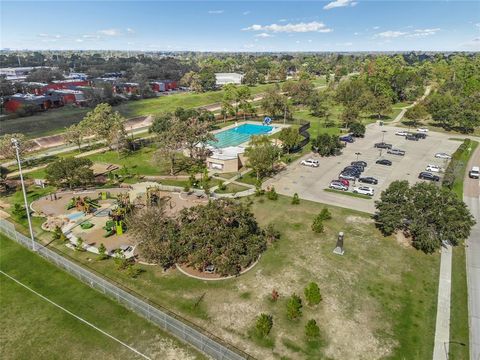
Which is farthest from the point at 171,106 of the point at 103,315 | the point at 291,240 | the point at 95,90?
the point at 103,315

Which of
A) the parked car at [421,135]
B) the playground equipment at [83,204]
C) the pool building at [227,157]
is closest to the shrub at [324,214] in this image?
the pool building at [227,157]

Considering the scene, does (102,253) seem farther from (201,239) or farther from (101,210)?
(101,210)

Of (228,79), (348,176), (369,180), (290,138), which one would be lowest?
(369,180)

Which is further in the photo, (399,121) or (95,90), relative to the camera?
(95,90)

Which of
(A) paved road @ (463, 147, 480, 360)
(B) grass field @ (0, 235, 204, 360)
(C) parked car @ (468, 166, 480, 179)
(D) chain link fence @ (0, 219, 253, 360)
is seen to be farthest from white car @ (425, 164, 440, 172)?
(B) grass field @ (0, 235, 204, 360)

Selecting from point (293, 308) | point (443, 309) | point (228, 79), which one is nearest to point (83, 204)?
point (293, 308)

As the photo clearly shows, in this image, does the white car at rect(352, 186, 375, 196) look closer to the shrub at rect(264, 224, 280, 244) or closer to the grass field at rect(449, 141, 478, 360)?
the grass field at rect(449, 141, 478, 360)

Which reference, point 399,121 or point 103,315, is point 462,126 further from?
point 103,315

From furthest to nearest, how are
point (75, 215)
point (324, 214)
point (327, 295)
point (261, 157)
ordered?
1. point (261, 157)
2. point (75, 215)
3. point (324, 214)
4. point (327, 295)
